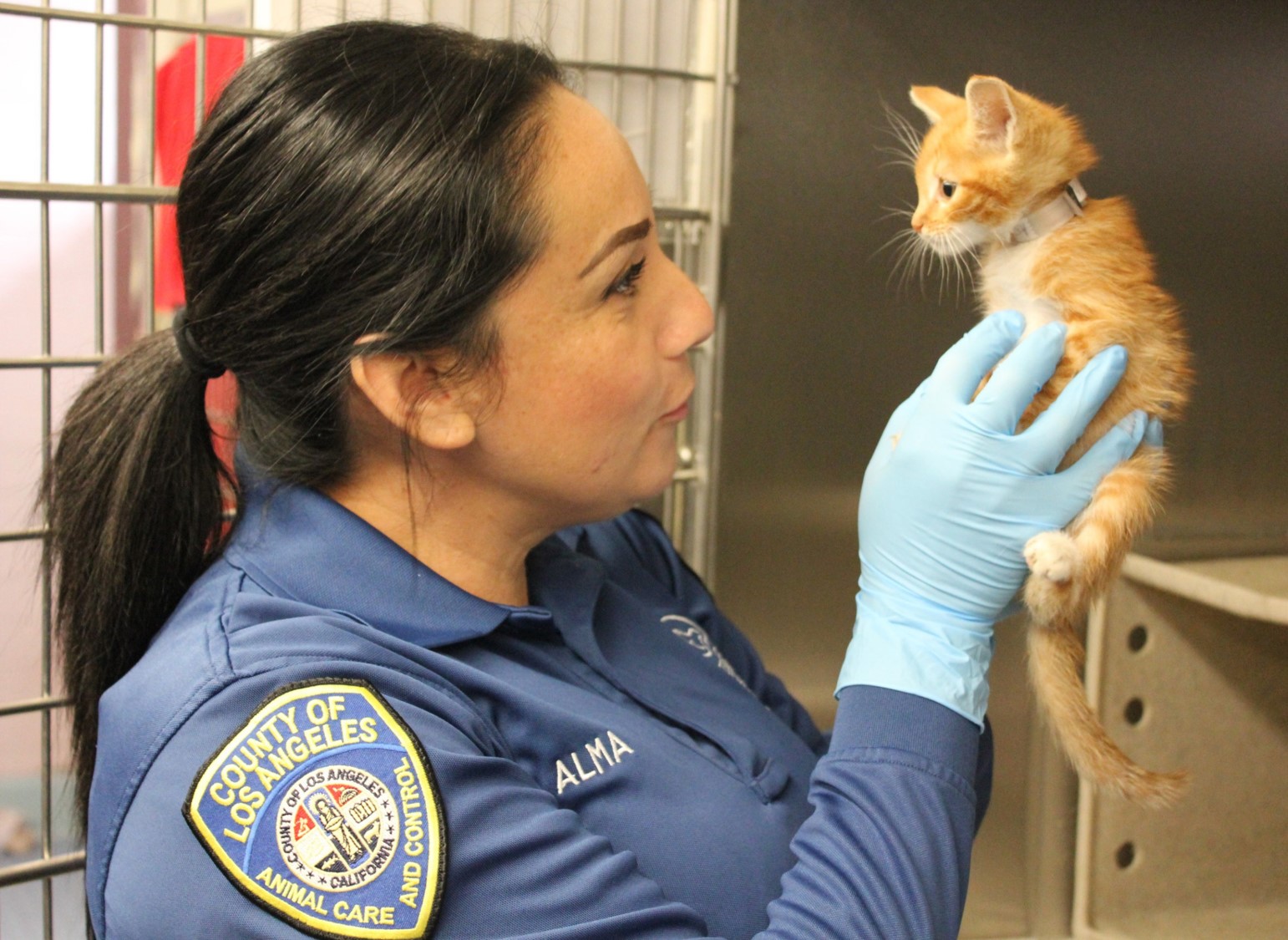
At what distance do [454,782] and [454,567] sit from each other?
235mm

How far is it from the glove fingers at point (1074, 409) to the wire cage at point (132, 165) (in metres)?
0.48

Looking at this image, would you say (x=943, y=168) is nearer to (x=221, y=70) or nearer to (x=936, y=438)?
(x=936, y=438)

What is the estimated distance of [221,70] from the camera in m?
1.13

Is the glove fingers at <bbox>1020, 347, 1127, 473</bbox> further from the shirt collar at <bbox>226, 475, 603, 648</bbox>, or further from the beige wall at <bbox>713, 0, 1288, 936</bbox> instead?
the shirt collar at <bbox>226, 475, 603, 648</bbox>

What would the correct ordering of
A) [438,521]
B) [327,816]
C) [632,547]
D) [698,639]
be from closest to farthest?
[327,816] < [438,521] < [698,639] < [632,547]

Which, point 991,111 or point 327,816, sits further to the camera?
point 991,111

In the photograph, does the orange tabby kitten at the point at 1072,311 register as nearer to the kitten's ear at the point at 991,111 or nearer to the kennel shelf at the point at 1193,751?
the kitten's ear at the point at 991,111

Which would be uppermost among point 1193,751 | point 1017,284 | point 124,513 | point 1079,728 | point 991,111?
point 991,111

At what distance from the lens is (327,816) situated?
25.9 inches

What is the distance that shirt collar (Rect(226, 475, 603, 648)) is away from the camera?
2.60ft

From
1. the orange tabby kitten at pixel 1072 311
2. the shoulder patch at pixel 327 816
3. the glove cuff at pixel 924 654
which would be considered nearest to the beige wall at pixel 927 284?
the orange tabby kitten at pixel 1072 311

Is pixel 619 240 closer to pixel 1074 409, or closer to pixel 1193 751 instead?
pixel 1074 409

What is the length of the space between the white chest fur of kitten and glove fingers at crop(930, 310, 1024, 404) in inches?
0.7

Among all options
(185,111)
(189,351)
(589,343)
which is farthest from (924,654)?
(185,111)
